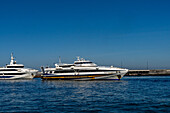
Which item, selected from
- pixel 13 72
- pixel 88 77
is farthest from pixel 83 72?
pixel 13 72

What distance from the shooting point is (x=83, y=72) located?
65188 mm

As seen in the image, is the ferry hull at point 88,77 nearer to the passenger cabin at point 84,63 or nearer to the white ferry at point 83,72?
the white ferry at point 83,72

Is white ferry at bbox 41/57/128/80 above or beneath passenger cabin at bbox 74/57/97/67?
beneath

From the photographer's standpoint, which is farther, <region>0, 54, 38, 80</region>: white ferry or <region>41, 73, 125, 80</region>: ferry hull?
<region>0, 54, 38, 80</region>: white ferry

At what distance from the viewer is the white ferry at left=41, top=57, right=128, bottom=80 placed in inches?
2493

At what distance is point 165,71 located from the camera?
150 metres

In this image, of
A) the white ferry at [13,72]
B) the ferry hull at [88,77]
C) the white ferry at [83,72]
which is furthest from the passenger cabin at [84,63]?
the white ferry at [13,72]

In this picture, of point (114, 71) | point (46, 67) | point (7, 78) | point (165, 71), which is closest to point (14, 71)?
Answer: point (7, 78)

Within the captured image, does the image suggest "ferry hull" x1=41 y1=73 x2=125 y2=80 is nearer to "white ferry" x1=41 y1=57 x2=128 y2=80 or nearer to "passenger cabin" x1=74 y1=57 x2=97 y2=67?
"white ferry" x1=41 y1=57 x2=128 y2=80

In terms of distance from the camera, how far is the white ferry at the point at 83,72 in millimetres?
63325

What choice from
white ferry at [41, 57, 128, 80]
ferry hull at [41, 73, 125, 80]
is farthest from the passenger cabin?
ferry hull at [41, 73, 125, 80]

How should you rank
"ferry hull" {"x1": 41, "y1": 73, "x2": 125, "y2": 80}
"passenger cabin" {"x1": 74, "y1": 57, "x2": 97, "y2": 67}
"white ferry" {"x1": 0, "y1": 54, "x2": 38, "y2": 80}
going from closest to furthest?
"ferry hull" {"x1": 41, "y1": 73, "x2": 125, "y2": 80} < "passenger cabin" {"x1": 74, "y1": 57, "x2": 97, "y2": 67} < "white ferry" {"x1": 0, "y1": 54, "x2": 38, "y2": 80}

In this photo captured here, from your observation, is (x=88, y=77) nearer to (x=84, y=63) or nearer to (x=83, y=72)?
(x=83, y=72)

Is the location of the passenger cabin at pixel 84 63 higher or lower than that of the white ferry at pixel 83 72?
higher
